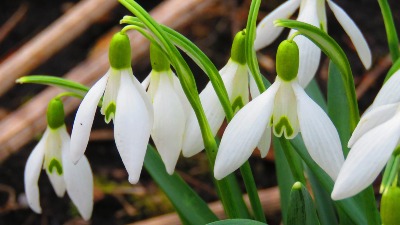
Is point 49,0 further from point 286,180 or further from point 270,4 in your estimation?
point 286,180

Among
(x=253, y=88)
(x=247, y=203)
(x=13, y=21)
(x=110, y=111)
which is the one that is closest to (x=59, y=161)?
(x=110, y=111)

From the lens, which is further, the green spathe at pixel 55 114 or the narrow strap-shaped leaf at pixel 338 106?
the narrow strap-shaped leaf at pixel 338 106

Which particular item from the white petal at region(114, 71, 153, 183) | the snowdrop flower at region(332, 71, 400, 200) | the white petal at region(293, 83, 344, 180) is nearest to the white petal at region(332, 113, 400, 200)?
the snowdrop flower at region(332, 71, 400, 200)

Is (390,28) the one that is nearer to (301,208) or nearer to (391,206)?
(301,208)

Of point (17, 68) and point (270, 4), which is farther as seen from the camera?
point (270, 4)

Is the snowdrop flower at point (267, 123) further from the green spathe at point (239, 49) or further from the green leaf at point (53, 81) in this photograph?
the green leaf at point (53, 81)

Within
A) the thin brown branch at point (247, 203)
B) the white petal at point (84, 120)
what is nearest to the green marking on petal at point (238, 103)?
the white petal at point (84, 120)

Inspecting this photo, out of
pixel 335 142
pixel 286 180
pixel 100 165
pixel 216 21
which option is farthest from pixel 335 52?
pixel 216 21
